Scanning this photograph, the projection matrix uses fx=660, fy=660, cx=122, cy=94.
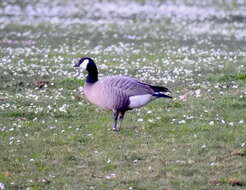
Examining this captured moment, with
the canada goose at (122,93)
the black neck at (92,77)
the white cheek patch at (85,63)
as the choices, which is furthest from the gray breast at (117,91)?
the white cheek patch at (85,63)

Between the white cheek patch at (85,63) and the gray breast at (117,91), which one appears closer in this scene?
the gray breast at (117,91)

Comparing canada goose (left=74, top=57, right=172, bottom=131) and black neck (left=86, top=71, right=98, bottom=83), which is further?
black neck (left=86, top=71, right=98, bottom=83)

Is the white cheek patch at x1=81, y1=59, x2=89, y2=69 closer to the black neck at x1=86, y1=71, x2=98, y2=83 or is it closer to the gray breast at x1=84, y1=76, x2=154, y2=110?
the black neck at x1=86, y1=71, x2=98, y2=83

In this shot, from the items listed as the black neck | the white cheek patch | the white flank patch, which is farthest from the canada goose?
the white cheek patch

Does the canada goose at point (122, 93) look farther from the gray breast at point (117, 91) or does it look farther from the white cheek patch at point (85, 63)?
the white cheek patch at point (85, 63)

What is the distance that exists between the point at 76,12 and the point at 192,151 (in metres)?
34.1

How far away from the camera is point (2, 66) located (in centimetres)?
2186

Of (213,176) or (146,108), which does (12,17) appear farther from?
(213,176)

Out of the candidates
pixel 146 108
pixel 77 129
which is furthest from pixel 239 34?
pixel 77 129

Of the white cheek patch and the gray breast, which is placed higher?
the white cheek patch

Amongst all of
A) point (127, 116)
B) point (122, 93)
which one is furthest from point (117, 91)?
point (127, 116)

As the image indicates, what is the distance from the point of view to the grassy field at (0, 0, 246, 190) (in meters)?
10.7

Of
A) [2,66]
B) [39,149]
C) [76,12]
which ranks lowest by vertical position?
[76,12]

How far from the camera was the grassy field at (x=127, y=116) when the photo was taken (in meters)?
10.7
